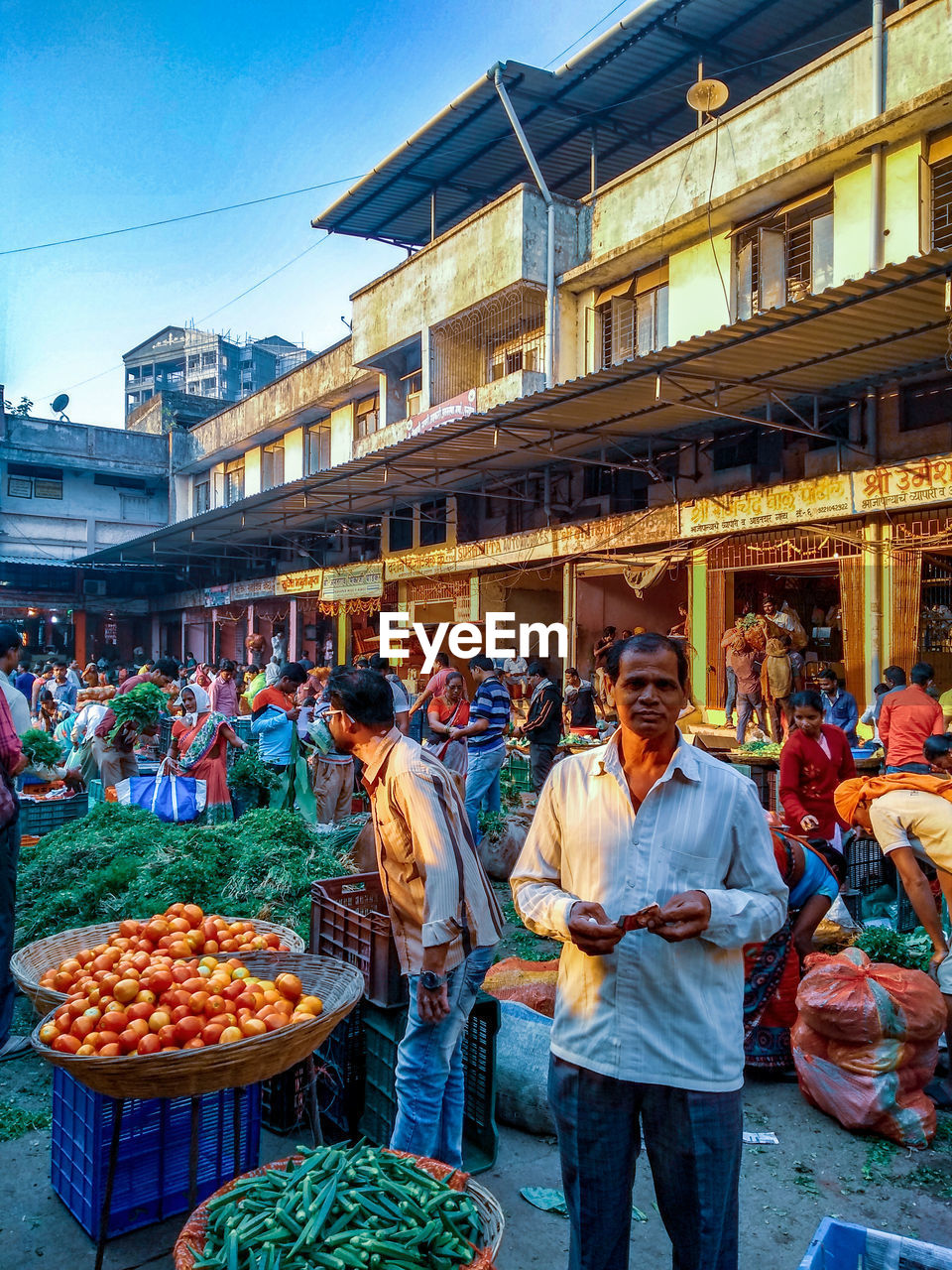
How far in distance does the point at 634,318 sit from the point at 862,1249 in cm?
1570

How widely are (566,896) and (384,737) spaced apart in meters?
1.25

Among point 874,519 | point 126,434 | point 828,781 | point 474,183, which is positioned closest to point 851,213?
point 874,519

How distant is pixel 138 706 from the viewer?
27.1 feet

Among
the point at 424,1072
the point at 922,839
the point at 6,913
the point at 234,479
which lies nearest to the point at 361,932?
the point at 424,1072

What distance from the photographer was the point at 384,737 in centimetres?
338

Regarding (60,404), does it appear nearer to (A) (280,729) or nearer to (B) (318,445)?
(B) (318,445)

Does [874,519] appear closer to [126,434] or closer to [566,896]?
[566,896]

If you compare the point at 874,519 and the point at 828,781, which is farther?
the point at 874,519

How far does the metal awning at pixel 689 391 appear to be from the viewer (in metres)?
8.70

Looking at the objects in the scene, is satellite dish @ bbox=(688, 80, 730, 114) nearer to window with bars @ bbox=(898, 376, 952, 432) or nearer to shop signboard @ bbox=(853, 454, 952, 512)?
window with bars @ bbox=(898, 376, 952, 432)

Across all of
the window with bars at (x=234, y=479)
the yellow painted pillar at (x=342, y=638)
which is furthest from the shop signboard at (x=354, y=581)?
the window with bars at (x=234, y=479)

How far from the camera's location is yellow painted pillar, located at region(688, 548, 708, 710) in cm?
Result: 1415

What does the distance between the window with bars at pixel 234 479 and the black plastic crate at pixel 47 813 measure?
24731 millimetres
